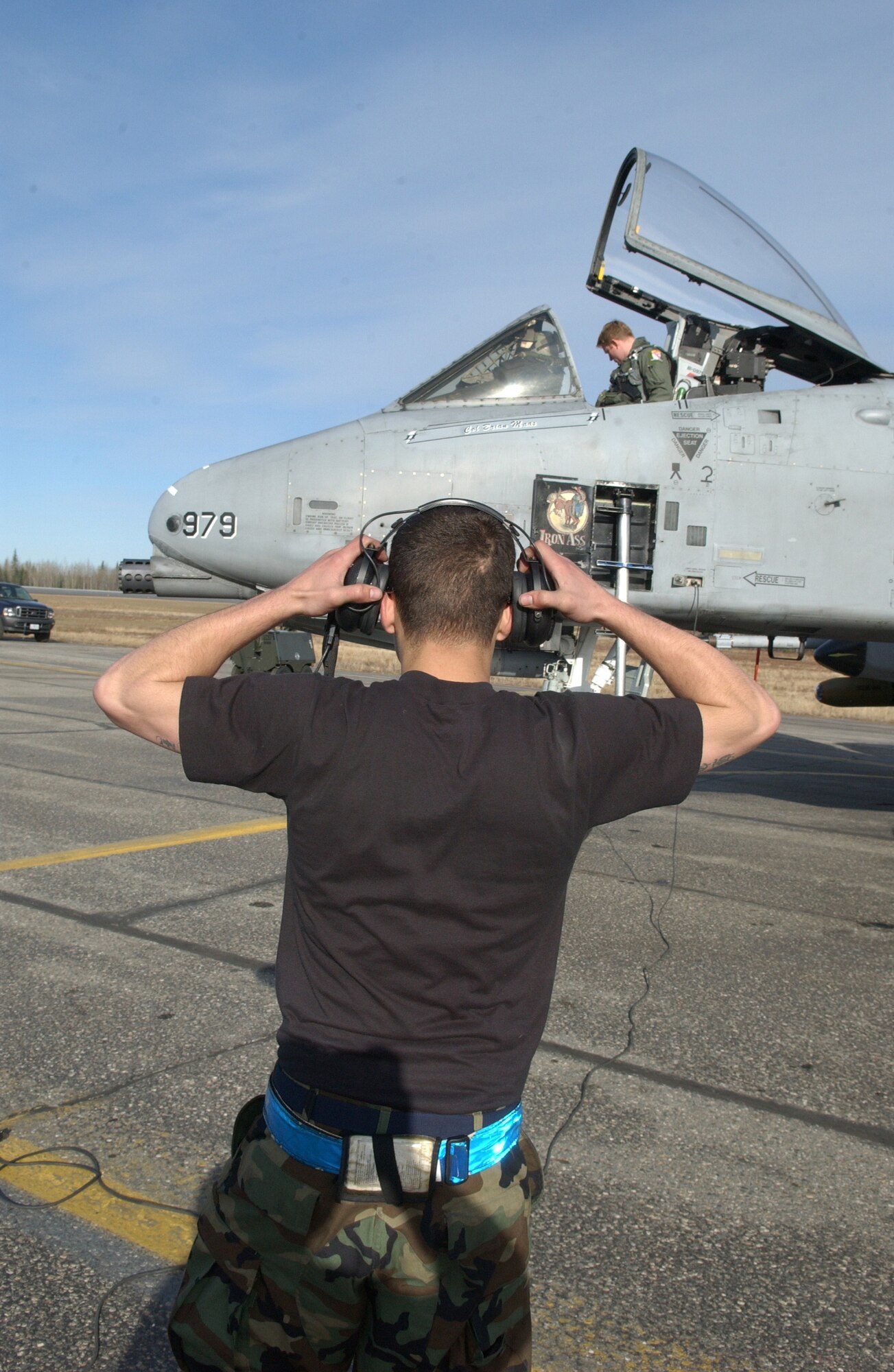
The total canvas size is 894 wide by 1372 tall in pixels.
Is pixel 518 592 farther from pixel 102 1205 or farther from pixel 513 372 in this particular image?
pixel 513 372

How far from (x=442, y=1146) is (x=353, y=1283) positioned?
229 millimetres

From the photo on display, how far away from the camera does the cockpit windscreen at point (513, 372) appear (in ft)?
25.2

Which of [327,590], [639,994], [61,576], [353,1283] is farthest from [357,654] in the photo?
[61,576]

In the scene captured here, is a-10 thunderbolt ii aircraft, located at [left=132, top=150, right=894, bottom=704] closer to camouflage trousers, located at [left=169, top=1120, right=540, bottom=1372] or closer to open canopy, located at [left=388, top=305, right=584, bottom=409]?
open canopy, located at [left=388, top=305, right=584, bottom=409]

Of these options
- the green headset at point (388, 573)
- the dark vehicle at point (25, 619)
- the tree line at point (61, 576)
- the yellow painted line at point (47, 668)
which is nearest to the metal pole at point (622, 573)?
the green headset at point (388, 573)

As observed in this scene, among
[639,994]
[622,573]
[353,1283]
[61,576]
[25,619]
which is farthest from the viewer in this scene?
[61,576]

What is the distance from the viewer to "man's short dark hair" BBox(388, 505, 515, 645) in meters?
1.82

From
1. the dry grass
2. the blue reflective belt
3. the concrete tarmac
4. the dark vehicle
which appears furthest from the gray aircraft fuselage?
the dark vehicle

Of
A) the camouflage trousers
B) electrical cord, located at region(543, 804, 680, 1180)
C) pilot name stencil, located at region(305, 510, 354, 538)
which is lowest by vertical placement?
electrical cord, located at region(543, 804, 680, 1180)

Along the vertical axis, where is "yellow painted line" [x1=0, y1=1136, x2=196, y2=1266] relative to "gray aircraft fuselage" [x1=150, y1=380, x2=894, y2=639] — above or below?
below

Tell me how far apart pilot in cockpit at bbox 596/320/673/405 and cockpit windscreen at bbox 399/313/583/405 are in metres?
0.49

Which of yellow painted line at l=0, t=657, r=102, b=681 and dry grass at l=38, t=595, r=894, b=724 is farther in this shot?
dry grass at l=38, t=595, r=894, b=724

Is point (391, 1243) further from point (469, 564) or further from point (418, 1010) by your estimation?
point (469, 564)

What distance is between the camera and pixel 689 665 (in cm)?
199
